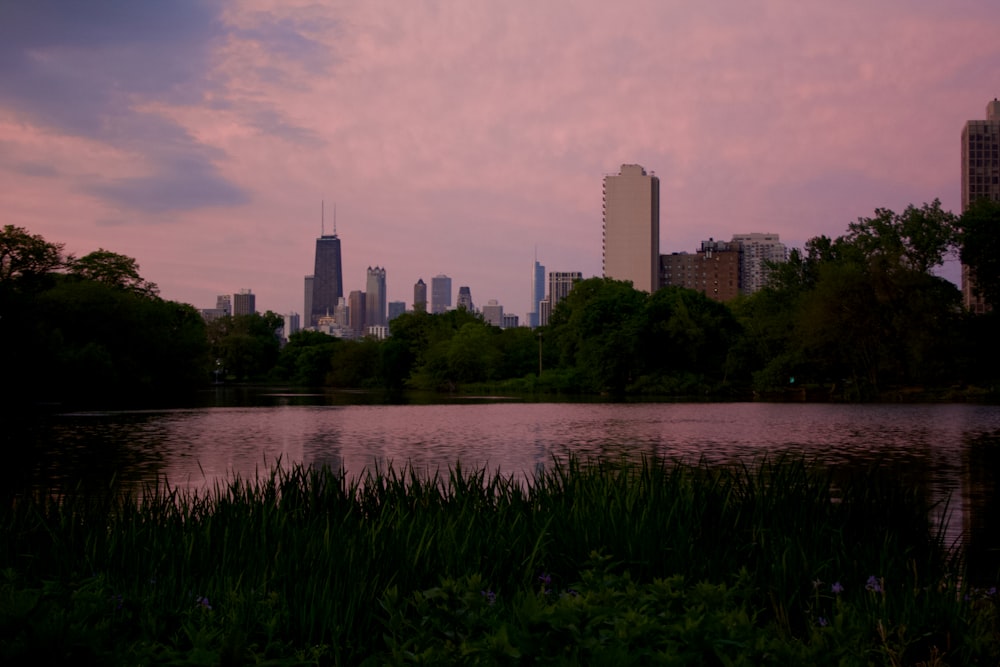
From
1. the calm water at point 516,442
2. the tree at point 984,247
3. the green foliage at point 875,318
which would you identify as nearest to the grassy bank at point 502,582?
the calm water at point 516,442

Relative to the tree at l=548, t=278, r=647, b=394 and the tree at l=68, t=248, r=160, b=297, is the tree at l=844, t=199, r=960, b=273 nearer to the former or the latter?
the tree at l=548, t=278, r=647, b=394

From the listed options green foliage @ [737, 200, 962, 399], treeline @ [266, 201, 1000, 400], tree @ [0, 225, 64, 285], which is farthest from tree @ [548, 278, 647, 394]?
tree @ [0, 225, 64, 285]

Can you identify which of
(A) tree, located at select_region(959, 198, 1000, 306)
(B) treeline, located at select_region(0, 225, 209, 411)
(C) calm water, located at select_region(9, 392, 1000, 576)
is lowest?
(C) calm water, located at select_region(9, 392, 1000, 576)

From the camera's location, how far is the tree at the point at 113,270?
282ft

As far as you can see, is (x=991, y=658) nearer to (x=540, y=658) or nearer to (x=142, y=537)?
(x=540, y=658)

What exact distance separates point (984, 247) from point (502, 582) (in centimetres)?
8077

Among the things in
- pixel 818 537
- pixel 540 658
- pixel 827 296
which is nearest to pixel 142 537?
pixel 540 658

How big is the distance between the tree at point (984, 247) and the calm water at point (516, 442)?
1142 inches

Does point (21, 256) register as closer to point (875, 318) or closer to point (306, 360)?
point (875, 318)

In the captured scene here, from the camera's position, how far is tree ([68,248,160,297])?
8594cm

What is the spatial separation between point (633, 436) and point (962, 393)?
50.5 meters

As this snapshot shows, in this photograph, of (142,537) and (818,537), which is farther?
(818,537)

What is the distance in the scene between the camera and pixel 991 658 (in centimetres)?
574

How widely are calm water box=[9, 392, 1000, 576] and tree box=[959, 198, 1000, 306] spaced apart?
Result: 2902cm
